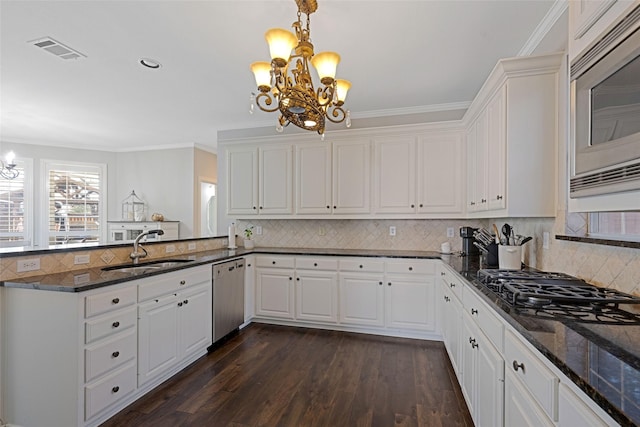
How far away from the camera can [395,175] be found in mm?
3631

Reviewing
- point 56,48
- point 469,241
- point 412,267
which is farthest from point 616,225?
point 56,48

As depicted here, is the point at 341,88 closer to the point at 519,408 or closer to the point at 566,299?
the point at 566,299

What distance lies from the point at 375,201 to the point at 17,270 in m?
3.19

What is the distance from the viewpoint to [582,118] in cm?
113

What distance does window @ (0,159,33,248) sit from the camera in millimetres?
5301

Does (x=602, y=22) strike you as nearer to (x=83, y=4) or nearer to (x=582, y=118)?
(x=582, y=118)

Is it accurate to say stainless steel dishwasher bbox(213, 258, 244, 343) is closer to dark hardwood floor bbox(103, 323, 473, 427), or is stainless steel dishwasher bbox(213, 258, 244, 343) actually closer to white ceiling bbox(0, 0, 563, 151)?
dark hardwood floor bbox(103, 323, 473, 427)

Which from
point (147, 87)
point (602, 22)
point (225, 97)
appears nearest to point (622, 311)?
point (602, 22)

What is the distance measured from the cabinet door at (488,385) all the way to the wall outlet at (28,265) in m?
2.85

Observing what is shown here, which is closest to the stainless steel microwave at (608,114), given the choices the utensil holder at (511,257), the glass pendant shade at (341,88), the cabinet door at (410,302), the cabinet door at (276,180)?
the utensil holder at (511,257)

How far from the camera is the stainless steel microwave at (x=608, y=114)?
90cm

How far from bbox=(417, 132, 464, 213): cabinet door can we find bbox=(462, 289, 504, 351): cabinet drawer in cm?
A: 158

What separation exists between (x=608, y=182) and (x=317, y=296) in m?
2.96

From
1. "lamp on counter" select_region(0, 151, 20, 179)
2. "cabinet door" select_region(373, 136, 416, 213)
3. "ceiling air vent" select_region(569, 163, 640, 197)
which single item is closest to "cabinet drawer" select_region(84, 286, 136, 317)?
"ceiling air vent" select_region(569, 163, 640, 197)
